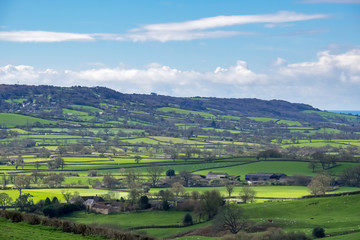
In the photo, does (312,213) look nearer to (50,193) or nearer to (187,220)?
(187,220)

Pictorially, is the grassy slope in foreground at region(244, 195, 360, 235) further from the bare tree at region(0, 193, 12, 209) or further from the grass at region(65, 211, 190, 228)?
the bare tree at region(0, 193, 12, 209)

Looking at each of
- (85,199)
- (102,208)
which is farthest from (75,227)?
(85,199)

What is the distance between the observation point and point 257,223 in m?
62.1

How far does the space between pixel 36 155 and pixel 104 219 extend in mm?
82222

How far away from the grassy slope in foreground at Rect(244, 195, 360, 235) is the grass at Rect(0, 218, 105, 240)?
33172 mm

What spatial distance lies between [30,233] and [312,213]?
48608 millimetres

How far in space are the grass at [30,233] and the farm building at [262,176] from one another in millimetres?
84858

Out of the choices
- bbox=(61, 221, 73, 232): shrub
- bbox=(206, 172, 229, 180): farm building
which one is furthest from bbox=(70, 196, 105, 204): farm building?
bbox=(61, 221, 73, 232): shrub

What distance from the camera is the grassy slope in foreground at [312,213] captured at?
199 ft

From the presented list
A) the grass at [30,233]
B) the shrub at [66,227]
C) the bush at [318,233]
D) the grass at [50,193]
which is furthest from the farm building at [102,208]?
the shrub at [66,227]

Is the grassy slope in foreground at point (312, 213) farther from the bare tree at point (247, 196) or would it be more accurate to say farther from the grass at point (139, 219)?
the grass at point (139, 219)

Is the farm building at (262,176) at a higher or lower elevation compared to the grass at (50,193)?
higher

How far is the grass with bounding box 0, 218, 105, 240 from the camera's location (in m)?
25.3

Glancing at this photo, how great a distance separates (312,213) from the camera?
69688 mm
